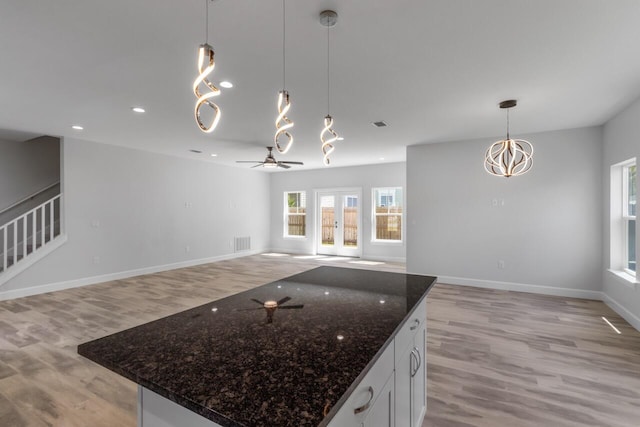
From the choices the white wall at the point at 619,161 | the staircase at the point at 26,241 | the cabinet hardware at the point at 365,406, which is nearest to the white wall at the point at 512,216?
the white wall at the point at 619,161

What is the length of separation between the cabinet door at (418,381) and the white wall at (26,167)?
7.67 meters

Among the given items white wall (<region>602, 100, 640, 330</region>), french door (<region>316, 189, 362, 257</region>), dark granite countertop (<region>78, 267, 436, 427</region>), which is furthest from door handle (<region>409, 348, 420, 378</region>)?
french door (<region>316, 189, 362, 257</region>)

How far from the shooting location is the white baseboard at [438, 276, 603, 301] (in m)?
4.78

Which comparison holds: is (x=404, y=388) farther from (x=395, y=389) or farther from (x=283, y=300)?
(x=283, y=300)

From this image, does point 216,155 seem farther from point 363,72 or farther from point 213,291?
point 363,72

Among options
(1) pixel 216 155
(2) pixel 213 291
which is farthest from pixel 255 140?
(2) pixel 213 291

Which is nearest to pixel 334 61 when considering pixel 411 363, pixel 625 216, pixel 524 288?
pixel 411 363

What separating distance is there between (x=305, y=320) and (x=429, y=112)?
3540 millimetres

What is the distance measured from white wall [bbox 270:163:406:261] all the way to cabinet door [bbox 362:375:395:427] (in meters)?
6.94

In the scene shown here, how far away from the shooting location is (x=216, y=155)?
705 cm

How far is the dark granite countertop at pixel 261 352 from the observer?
0.77 m

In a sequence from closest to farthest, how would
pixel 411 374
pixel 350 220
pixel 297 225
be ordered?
pixel 411 374 < pixel 350 220 < pixel 297 225

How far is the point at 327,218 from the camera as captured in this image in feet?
30.3

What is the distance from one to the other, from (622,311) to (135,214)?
26.8ft
